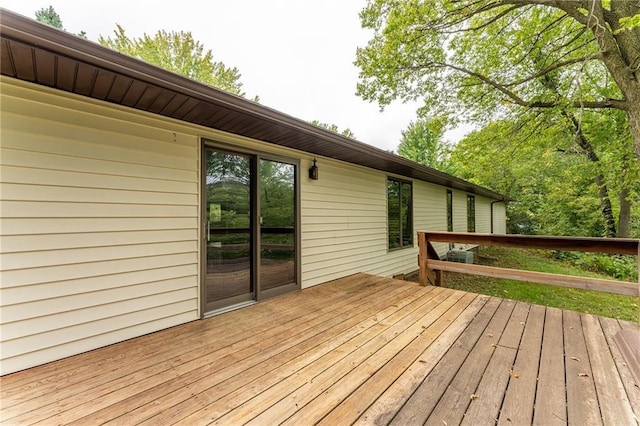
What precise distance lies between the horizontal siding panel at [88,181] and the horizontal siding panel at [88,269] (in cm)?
68

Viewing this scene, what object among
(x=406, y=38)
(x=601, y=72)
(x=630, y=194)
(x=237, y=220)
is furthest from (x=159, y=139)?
(x=630, y=194)

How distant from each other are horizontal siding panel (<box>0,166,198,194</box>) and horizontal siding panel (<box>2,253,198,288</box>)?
68cm

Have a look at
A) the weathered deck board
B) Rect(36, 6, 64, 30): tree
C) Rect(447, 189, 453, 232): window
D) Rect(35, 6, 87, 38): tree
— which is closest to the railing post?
the weathered deck board

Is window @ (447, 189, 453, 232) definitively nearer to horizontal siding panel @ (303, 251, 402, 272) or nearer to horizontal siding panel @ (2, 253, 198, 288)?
horizontal siding panel @ (303, 251, 402, 272)

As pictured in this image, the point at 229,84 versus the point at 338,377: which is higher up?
the point at 229,84

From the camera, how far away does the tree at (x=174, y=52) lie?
46.0ft

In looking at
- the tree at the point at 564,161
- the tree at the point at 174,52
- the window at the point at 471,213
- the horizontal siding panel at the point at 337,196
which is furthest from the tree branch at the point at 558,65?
the tree at the point at 174,52

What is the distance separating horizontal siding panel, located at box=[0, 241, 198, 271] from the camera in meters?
1.92

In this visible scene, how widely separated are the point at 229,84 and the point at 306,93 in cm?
609

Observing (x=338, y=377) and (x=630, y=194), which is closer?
(x=338, y=377)

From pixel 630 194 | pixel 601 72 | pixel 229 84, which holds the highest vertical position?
pixel 229 84

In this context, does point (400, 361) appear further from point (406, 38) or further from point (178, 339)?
point (406, 38)

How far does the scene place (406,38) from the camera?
18.6 feet

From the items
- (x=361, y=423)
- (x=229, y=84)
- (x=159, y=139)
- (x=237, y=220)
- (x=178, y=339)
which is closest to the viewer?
(x=361, y=423)
